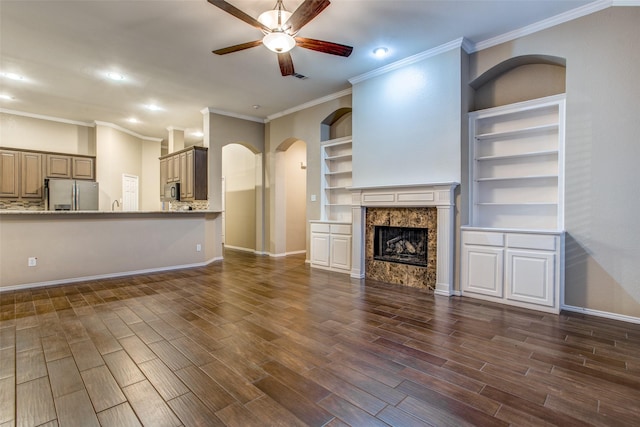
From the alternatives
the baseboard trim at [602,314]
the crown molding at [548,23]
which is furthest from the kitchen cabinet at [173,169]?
the baseboard trim at [602,314]

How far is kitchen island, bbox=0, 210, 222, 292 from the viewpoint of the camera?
14.0ft

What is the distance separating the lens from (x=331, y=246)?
5641 mm

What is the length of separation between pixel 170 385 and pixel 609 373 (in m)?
2.97

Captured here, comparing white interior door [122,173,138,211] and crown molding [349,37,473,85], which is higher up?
crown molding [349,37,473,85]

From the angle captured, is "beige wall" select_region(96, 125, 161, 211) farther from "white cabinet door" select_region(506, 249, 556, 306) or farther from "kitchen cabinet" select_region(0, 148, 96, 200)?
"white cabinet door" select_region(506, 249, 556, 306)

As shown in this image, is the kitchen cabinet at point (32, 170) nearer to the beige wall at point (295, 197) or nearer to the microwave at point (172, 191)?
the microwave at point (172, 191)

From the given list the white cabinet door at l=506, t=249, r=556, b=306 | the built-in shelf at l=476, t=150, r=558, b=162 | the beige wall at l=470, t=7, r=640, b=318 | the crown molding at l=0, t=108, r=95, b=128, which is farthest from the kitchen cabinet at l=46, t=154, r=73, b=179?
the beige wall at l=470, t=7, r=640, b=318

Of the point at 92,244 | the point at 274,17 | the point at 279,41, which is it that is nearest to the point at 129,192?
the point at 92,244

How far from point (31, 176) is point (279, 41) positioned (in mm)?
7190

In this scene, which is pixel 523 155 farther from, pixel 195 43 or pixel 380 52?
pixel 195 43

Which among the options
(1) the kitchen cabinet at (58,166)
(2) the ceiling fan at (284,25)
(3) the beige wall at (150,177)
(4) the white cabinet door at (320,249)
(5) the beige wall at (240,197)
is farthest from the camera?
(3) the beige wall at (150,177)

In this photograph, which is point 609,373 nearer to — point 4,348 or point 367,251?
point 367,251

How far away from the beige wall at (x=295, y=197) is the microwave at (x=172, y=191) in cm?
252

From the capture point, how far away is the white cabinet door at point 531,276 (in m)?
3.33
